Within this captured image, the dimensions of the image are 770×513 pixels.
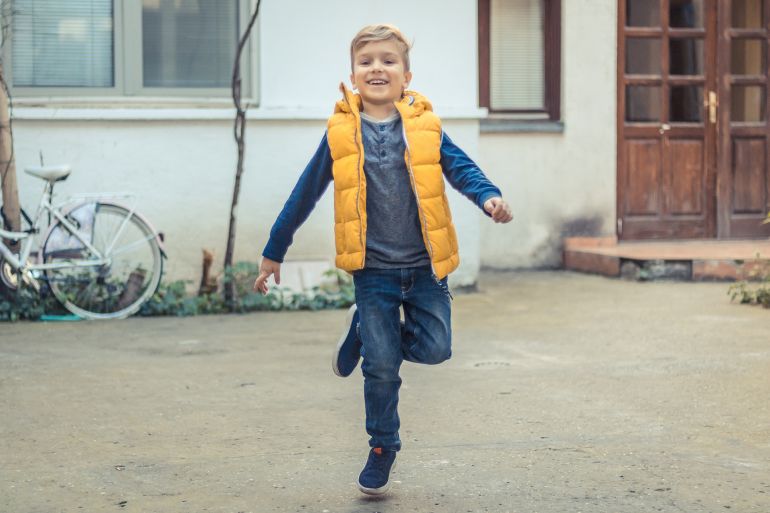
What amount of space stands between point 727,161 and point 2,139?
24.1 feet

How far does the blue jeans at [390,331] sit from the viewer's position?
4.43 metres

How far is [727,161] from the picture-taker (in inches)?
518

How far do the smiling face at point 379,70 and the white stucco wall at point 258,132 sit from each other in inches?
226

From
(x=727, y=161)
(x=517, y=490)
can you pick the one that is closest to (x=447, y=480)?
(x=517, y=490)

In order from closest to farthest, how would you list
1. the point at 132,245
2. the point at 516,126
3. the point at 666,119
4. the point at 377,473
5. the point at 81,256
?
the point at 377,473 → the point at 81,256 → the point at 132,245 → the point at 516,126 → the point at 666,119

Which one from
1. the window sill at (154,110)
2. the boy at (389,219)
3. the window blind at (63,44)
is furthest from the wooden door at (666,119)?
the boy at (389,219)

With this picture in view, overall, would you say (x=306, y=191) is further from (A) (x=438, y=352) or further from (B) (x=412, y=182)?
(A) (x=438, y=352)

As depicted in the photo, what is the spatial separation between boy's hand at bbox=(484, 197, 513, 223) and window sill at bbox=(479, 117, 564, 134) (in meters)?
8.29

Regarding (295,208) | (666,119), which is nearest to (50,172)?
(295,208)

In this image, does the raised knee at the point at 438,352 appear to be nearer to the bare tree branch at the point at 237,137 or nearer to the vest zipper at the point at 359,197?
the vest zipper at the point at 359,197

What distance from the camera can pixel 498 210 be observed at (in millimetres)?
4184

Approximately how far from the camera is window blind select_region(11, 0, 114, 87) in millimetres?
10023

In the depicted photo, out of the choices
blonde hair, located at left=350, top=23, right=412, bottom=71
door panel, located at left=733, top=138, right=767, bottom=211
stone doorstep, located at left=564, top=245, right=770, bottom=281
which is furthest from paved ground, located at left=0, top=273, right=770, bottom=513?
door panel, located at left=733, top=138, right=767, bottom=211

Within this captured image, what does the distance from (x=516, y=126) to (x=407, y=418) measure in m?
7.21
